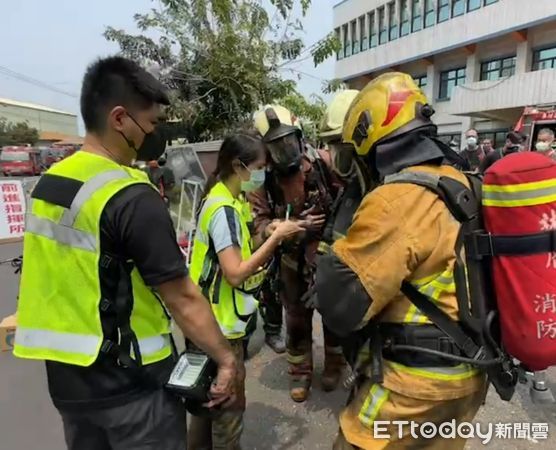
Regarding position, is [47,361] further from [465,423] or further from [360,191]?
[465,423]

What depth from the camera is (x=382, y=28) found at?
26891 mm

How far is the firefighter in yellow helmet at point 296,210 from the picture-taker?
273 cm

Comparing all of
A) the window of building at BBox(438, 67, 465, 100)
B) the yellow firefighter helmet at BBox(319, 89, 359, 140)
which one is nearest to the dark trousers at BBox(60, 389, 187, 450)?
the yellow firefighter helmet at BBox(319, 89, 359, 140)

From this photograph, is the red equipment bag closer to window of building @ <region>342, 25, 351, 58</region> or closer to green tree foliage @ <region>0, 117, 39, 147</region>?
window of building @ <region>342, 25, 351, 58</region>

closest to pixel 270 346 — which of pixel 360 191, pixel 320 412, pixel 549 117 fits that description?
pixel 320 412

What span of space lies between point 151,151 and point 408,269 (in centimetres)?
99

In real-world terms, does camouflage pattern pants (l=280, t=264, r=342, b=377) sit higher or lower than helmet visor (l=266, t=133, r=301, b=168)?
lower

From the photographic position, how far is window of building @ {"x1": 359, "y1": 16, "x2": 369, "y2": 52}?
28.4 m

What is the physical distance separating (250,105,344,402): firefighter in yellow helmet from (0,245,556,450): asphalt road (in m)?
0.17

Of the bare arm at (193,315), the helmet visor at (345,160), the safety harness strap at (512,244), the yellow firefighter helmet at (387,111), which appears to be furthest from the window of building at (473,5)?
the bare arm at (193,315)

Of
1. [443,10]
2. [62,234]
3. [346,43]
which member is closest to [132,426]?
[62,234]

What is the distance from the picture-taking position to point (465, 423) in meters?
1.54

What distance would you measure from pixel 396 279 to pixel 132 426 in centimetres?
94

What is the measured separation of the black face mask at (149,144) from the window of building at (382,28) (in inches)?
1103
